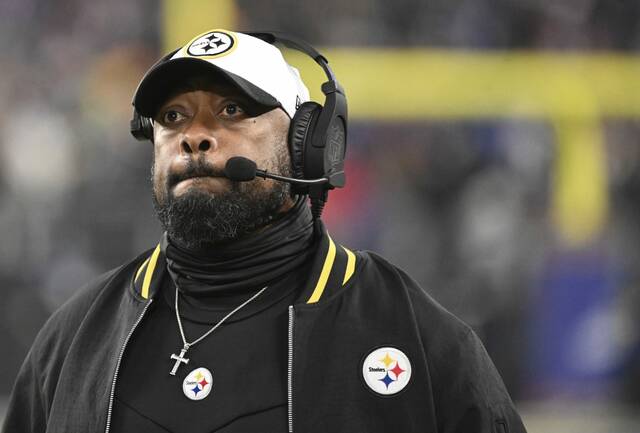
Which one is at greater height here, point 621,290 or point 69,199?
point 69,199

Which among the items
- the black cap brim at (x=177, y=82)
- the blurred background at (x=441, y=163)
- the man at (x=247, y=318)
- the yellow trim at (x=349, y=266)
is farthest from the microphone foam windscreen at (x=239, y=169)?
the blurred background at (x=441, y=163)

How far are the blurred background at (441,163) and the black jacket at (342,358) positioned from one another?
2.56 metres

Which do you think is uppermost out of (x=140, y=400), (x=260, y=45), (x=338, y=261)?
(x=260, y=45)

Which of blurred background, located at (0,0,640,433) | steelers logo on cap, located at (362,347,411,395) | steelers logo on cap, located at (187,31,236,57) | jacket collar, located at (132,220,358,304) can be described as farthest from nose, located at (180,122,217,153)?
blurred background, located at (0,0,640,433)

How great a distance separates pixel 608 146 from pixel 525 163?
13.8 inches

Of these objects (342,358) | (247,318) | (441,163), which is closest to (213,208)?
(247,318)

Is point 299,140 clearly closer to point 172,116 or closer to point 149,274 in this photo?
point 172,116

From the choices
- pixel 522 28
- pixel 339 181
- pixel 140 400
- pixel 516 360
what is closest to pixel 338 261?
pixel 339 181

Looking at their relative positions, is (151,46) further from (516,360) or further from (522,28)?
(516,360)

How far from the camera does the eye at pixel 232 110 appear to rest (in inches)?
65.6

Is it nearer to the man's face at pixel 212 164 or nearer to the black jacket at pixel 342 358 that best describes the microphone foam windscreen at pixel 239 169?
the man's face at pixel 212 164

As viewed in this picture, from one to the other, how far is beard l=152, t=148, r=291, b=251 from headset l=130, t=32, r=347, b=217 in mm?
36

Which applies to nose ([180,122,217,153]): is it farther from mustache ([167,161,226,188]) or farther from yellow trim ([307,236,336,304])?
yellow trim ([307,236,336,304])

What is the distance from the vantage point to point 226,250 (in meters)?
1.67
